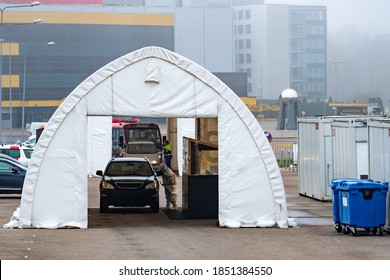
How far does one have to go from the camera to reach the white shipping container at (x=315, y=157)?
106ft

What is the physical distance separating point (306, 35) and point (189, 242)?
131m

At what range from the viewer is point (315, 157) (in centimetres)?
3338

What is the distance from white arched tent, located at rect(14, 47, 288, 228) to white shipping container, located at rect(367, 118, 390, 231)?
207 cm

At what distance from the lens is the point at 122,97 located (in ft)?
75.3

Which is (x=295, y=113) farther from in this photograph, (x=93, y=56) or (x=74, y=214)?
(x=74, y=214)

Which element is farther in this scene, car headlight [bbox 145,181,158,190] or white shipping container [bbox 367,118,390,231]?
car headlight [bbox 145,181,158,190]

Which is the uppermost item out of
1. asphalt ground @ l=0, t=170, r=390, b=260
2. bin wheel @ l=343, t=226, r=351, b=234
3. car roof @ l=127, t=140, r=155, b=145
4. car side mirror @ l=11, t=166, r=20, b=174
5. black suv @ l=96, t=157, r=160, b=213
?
car roof @ l=127, t=140, r=155, b=145

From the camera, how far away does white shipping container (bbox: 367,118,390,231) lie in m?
21.5

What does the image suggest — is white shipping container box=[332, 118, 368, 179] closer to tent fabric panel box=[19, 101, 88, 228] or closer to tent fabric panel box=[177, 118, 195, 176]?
tent fabric panel box=[19, 101, 88, 228]

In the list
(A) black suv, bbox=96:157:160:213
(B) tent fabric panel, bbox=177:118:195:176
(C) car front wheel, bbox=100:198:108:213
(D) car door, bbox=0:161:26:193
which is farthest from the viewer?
(B) tent fabric panel, bbox=177:118:195:176

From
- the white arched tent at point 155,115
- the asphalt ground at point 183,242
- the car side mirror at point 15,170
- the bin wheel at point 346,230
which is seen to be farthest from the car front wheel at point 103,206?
the car side mirror at point 15,170

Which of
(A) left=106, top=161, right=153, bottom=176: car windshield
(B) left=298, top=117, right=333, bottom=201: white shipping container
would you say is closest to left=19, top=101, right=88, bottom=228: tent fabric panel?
(A) left=106, top=161, right=153, bottom=176: car windshield

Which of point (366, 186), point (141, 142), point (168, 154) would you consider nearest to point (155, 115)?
point (366, 186)

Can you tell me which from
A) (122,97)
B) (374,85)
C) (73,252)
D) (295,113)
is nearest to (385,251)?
(73,252)
